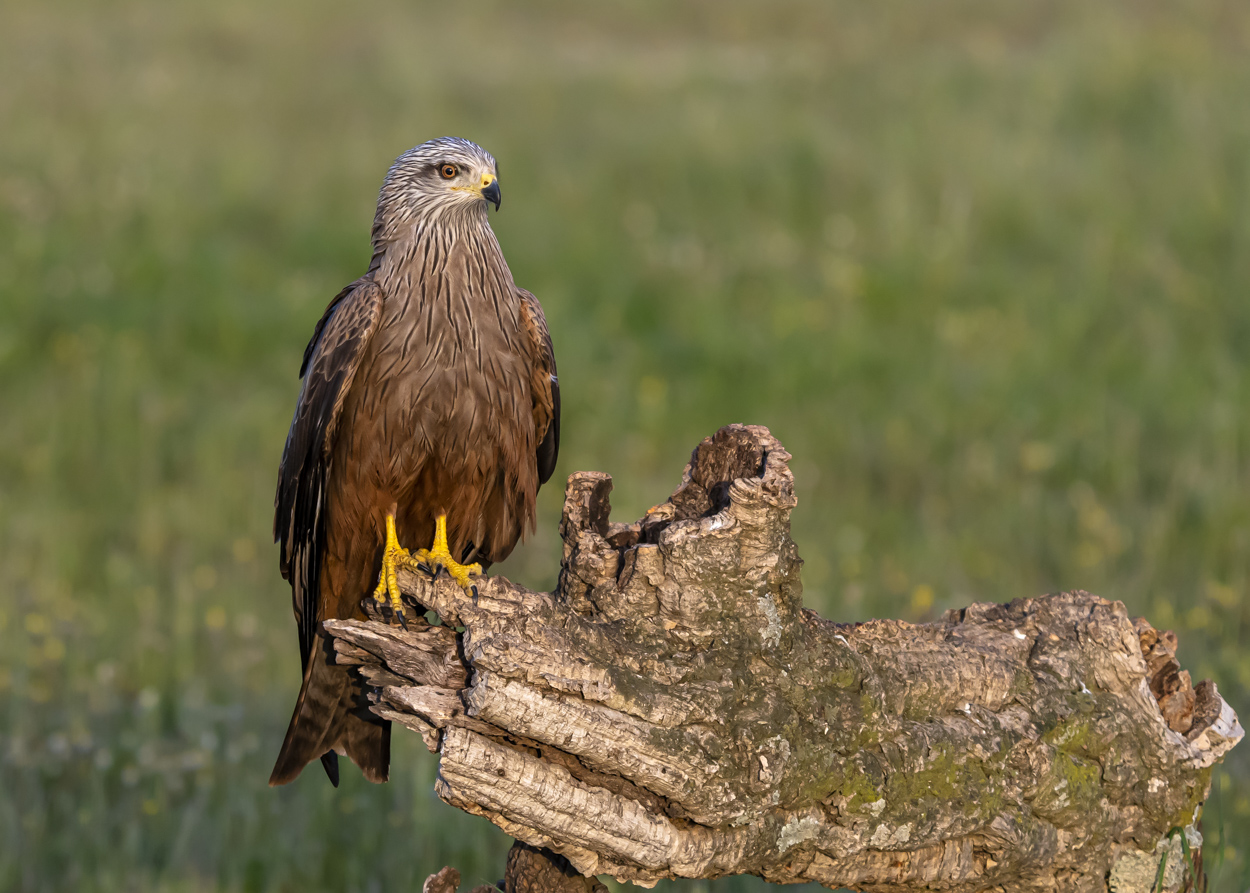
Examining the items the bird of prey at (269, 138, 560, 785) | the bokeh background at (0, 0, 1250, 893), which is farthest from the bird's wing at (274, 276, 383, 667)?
the bokeh background at (0, 0, 1250, 893)

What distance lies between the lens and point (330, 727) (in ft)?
12.1

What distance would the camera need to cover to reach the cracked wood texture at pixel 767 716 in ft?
9.04

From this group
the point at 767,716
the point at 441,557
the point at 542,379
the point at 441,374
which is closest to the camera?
the point at 767,716

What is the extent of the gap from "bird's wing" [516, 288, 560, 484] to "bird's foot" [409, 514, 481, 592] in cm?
41

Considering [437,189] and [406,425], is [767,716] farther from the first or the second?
[437,189]

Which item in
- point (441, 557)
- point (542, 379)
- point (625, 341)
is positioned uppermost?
point (625, 341)

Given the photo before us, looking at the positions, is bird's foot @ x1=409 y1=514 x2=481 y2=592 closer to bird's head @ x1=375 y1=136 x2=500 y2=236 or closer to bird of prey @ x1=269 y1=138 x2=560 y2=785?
bird of prey @ x1=269 y1=138 x2=560 y2=785

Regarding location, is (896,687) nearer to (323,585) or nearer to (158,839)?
(323,585)

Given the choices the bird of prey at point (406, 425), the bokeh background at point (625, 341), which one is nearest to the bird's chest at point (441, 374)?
the bird of prey at point (406, 425)

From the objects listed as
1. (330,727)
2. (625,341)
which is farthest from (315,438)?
(625,341)

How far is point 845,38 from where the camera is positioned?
16.9 m

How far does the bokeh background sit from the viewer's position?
512cm

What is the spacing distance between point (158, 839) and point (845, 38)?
14.8 metres

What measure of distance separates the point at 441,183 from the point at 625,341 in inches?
222
